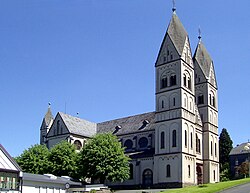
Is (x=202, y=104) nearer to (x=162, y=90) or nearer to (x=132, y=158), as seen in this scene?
(x=162, y=90)

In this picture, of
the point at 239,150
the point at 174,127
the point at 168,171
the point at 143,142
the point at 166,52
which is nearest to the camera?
the point at 168,171

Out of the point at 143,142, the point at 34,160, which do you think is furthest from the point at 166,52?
the point at 34,160

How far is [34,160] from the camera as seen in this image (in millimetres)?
77750

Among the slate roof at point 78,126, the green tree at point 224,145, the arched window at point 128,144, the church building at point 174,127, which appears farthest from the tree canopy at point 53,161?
the green tree at point 224,145

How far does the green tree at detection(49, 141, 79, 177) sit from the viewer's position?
7550 centimetres

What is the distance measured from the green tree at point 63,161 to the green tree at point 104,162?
3829 mm

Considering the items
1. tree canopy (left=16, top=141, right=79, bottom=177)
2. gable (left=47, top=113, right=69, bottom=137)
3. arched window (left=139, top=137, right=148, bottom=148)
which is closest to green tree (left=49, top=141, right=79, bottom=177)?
tree canopy (left=16, top=141, right=79, bottom=177)

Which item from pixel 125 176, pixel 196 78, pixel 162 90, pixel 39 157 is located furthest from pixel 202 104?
pixel 39 157

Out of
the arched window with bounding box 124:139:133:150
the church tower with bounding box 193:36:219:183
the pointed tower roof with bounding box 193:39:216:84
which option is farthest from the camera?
the pointed tower roof with bounding box 193:39:216:84

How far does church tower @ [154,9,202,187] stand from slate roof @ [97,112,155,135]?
868 cm

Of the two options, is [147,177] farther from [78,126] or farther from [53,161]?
[78,126]

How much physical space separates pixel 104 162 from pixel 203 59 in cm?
3492

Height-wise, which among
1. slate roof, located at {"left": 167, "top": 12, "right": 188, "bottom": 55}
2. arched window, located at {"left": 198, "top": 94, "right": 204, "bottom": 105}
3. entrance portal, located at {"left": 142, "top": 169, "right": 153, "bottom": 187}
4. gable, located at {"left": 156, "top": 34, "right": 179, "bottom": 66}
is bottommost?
entrance portal, located at {"left": 142, "top": 169, "right": 153, "bottom": 187}

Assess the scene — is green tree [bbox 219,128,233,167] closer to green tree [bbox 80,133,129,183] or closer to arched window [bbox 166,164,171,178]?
arched window [bbox 166,164,171,178]
